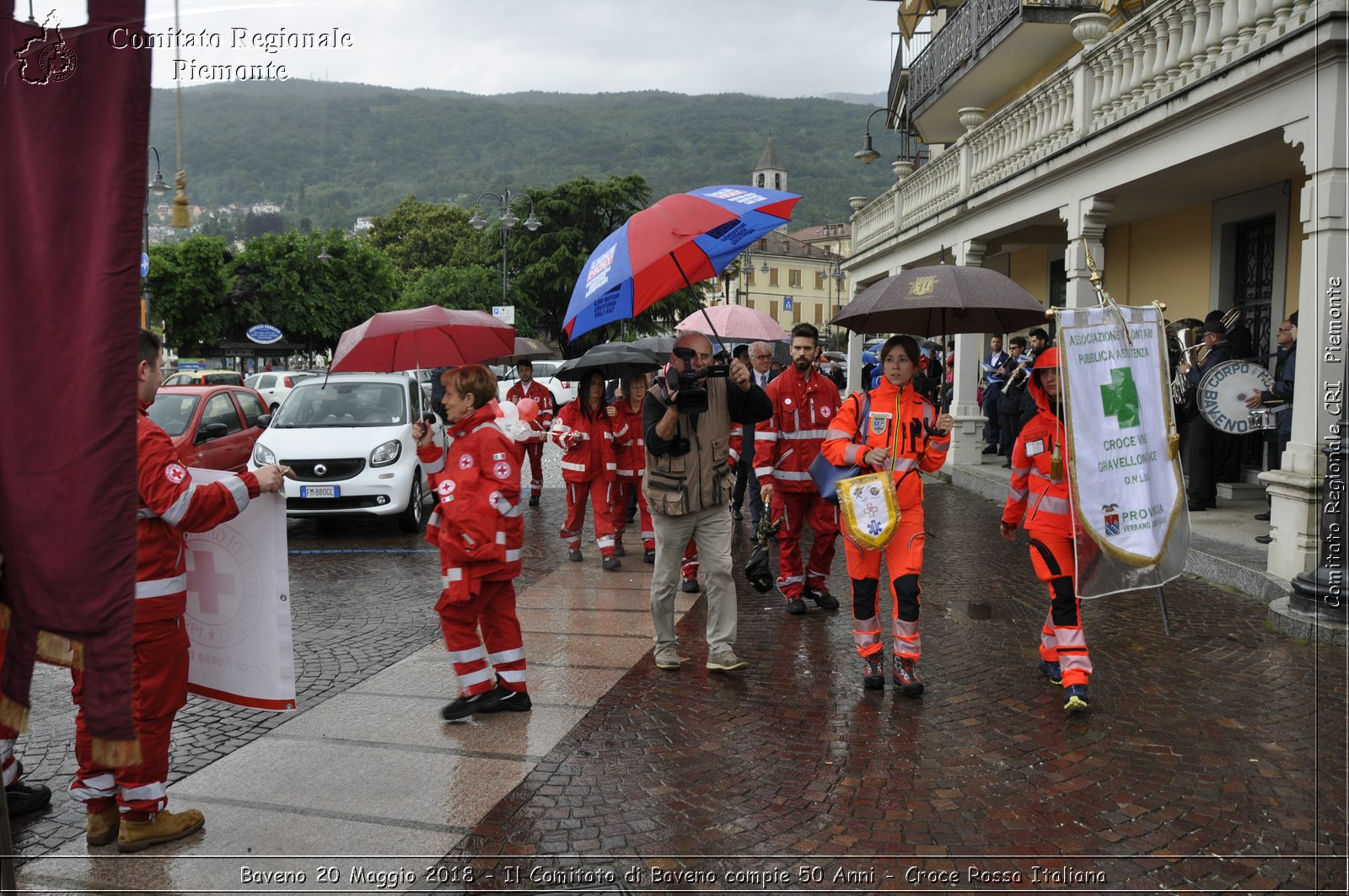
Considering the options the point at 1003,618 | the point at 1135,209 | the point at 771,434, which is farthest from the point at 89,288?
the point at 1135,209

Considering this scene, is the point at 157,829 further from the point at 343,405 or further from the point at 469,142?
the point at 469,142

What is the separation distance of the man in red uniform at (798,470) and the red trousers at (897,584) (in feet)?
5.63

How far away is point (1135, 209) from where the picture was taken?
13594 millimetres

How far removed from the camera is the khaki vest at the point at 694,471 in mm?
5680

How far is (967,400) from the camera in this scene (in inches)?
644

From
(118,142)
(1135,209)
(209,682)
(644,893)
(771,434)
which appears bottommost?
(644,893)

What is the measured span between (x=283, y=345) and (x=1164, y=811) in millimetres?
45570

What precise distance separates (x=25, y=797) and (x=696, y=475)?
3.53 metres

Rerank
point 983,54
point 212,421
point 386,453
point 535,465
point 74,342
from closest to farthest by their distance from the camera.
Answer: point 74,342 → point 386,453 → point 212,421 → point 535,465 → point 983,54

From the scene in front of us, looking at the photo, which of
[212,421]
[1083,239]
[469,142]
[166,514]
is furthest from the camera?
[469,142]

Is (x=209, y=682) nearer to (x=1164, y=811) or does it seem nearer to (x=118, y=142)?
(x=118, y=142)

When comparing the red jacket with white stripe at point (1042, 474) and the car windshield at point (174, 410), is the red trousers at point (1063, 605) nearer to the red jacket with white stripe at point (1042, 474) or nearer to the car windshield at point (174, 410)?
the red jacket with white stripe at point (1042, 474)

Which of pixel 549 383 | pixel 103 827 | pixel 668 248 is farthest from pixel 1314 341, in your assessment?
pixel 549 383

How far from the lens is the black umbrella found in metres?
9.26
